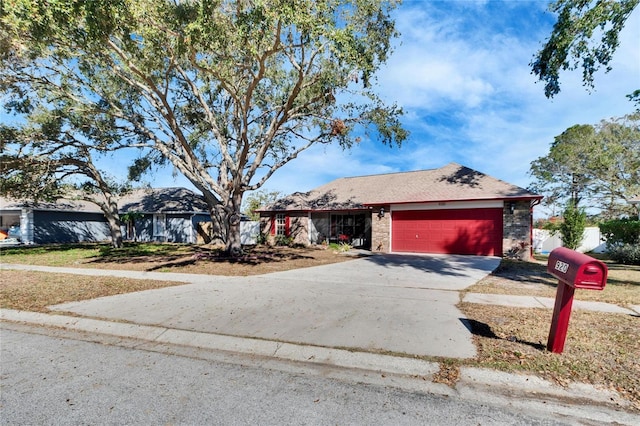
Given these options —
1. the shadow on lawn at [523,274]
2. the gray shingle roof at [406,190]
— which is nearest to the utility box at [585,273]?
the shadow on lawn at [523,274]

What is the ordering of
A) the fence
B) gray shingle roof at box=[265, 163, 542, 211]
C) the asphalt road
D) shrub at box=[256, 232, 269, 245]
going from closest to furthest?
the asphalt road → gray shingle roof at box=[265, 163, 542, 211] → the fence → shrub at box=[256, 232, 269, 245]

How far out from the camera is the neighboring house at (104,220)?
81.8 feet

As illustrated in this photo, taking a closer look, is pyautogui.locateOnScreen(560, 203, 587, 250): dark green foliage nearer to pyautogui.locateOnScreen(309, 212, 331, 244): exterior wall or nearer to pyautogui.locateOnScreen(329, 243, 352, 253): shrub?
pyautogui.locateOnScreen(329, 243, 352, 253): shrub

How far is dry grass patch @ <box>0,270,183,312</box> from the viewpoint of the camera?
6684mm

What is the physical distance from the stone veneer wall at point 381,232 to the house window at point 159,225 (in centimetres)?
1818

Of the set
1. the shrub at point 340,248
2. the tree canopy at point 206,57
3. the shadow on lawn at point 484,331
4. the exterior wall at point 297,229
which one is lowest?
the shrub at point 340,248

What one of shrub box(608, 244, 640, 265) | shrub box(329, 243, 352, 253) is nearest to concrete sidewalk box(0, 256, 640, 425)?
shrub box(329, 243, 352, 253)

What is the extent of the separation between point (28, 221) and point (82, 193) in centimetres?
782

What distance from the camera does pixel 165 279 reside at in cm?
922

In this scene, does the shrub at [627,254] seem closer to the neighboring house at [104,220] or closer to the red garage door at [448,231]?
the red garage door at [448,231]

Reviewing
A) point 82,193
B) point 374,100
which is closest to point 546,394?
point 374,100

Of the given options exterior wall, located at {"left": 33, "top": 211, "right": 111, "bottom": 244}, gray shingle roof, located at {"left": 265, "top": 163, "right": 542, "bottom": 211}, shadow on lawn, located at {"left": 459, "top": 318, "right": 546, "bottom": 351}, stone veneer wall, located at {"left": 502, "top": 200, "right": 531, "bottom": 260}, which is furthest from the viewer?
exterior wall, located at {"left": 33, "top": 211, "right": 111, "bottom": 244}

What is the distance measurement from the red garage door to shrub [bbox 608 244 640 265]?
220 inches

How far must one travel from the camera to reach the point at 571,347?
4.23 meters
